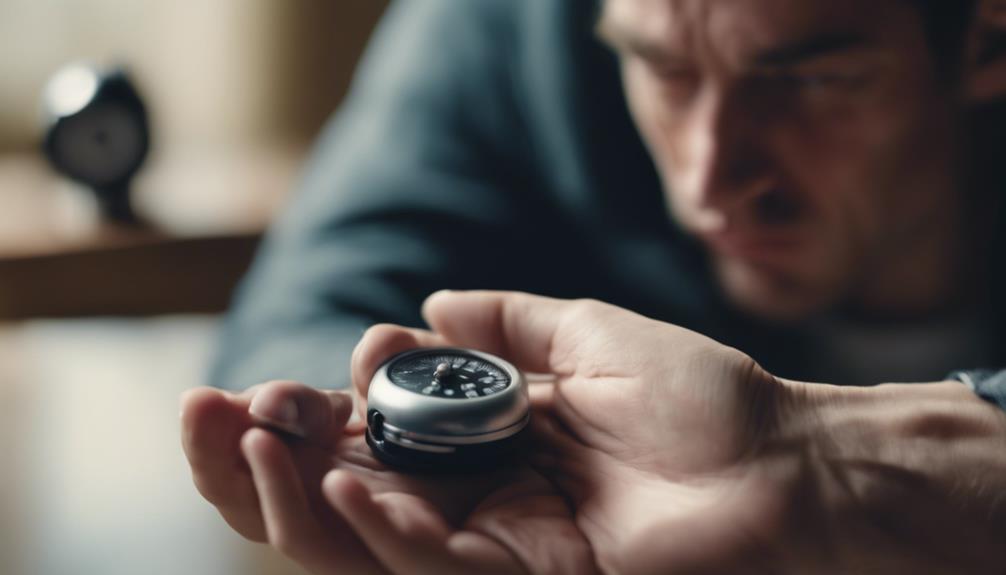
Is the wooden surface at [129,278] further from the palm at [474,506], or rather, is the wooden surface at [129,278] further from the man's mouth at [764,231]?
the palm at [474,506]

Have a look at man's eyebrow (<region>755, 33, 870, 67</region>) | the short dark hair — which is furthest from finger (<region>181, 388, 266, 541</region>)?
the short dark hair

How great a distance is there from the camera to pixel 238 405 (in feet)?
1.73

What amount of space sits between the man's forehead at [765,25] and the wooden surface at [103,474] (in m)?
0.54

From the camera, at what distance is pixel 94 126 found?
1.37 meters

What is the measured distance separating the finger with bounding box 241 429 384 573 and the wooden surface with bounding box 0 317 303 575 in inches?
10.6

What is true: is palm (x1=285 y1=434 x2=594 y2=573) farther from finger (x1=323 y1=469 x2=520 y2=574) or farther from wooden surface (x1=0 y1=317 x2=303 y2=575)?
wooden surface (x1=0 y1=317 x2=303 y2=575)

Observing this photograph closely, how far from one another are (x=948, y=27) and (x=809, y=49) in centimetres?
17

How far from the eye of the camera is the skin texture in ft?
1.67

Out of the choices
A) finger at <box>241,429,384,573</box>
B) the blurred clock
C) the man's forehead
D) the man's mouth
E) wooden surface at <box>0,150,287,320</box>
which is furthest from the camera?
wooden surface at <box>0,150,287,320</box>

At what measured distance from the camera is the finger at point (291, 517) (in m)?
0.49

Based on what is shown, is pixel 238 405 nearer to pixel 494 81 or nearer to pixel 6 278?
pixel 494 81

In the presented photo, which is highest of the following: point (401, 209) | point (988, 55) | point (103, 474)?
point (988, 55)

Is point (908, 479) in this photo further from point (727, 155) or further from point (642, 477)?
point (727, 155)

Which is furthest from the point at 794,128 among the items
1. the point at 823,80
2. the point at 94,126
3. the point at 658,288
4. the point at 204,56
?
the point at 204,56
